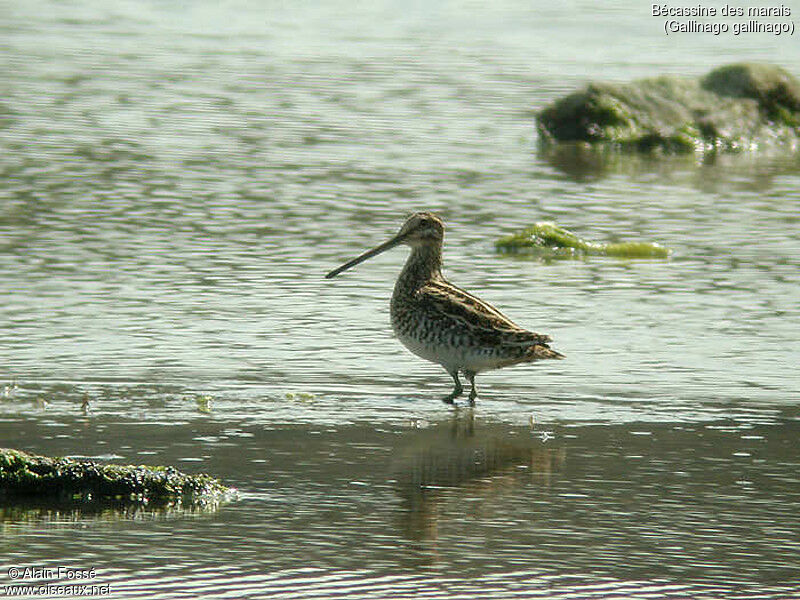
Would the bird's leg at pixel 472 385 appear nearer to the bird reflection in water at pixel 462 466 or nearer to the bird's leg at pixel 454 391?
the bird's leg at pixel 454 391

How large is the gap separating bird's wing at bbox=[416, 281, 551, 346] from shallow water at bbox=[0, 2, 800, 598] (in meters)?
0.36

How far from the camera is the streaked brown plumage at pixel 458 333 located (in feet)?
34.2

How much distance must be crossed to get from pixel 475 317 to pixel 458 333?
17 cm

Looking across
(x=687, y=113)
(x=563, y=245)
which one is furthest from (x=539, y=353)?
(x=687, y=113)

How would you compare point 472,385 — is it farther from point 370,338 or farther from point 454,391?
point 370,338

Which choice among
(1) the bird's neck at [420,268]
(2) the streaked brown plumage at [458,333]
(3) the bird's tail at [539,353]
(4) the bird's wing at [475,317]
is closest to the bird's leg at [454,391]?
(2) the streaked brown plumage at [458,333]

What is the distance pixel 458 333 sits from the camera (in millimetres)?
10469

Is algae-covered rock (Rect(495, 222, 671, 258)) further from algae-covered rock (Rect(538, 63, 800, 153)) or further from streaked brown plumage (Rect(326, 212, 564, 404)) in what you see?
algae-covered rock (Rect(538, 63, 800, 153))

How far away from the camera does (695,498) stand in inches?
332

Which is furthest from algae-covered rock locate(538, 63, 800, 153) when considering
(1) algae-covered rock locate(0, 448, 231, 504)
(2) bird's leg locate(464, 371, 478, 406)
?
(1) algae-covered rock locate(0, 448, 231, 504)

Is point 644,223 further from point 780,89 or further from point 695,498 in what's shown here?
point 695,498

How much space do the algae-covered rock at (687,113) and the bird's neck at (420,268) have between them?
31.1ft

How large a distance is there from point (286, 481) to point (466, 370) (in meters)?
2.25

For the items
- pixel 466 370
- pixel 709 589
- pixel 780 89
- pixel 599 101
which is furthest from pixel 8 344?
pixel 780 89
